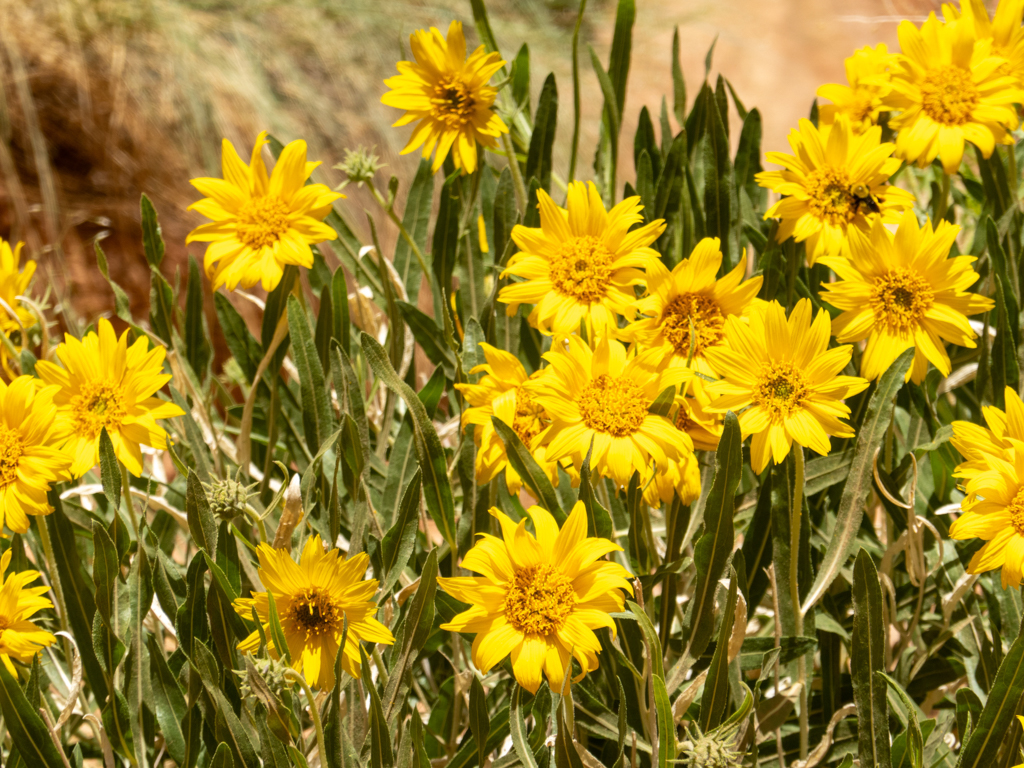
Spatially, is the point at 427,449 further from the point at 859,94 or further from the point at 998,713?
the point at 859,94

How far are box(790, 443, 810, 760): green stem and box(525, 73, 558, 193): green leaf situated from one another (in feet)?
1.33

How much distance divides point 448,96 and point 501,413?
0.31 m

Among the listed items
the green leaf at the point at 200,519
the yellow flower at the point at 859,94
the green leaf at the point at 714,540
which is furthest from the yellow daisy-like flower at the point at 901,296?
the green leaf at the point at 200,519

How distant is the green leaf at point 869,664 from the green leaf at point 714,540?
3.3 inches

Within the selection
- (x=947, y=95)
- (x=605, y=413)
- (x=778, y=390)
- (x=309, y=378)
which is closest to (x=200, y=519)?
(x=309, y=378)

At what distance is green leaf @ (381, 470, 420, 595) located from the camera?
2.15 feet

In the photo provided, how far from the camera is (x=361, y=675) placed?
619 mm

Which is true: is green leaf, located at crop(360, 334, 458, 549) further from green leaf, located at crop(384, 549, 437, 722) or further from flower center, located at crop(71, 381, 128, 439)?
flower center, located at crop(71, 381, 128, 439)

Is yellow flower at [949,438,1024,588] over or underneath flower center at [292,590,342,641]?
over

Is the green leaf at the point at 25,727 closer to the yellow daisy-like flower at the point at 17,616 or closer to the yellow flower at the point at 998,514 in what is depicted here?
the yellow daisy-like flower at the point at 17,616

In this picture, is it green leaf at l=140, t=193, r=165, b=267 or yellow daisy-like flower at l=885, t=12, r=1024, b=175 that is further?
green leaf at l=140, t=193, r=165, b=267

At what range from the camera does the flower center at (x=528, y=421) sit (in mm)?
646

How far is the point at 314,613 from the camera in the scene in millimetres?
576

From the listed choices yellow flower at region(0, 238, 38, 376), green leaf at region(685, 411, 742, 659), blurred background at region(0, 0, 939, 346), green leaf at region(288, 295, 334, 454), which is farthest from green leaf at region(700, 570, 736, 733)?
blurred background at region(0, 0, 939, 346)
